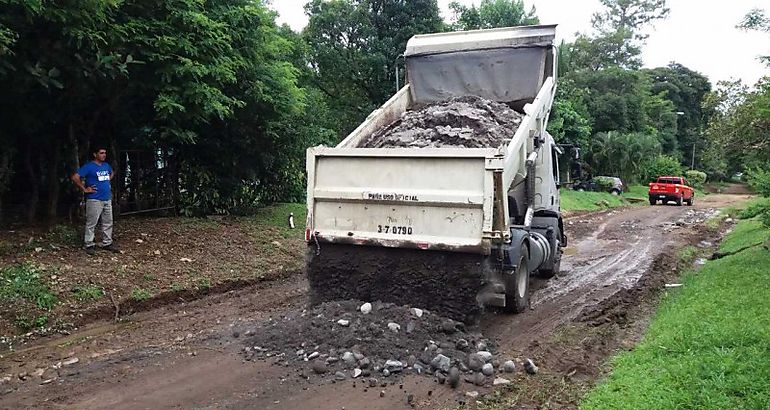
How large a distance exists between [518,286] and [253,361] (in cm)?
349

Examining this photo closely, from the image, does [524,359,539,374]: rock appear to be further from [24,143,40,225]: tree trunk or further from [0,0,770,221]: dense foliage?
[24,143,40,225]: tree trunk

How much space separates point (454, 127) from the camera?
803 cm

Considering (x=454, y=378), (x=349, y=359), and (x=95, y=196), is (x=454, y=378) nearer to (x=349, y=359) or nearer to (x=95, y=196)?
(x=349, y=359)

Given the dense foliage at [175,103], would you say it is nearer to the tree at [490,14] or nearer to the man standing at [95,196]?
the man standing at [95,196]

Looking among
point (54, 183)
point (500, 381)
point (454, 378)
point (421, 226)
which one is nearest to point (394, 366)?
point (454, 378)

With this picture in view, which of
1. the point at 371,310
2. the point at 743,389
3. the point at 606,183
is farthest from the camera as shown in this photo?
the point at 606,183

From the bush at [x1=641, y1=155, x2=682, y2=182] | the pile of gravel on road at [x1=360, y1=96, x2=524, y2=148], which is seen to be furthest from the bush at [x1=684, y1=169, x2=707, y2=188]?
the pile of gravel on road at [x1=360, y1=96, x2=524, y2=148]

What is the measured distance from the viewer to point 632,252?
14.0 metres

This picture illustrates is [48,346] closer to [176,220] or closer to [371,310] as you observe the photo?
[371,310]

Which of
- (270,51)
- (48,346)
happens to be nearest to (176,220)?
(270,51)

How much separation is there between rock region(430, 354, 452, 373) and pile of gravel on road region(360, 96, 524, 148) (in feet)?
9.25

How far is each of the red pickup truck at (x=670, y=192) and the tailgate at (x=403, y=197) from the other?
29.3 m

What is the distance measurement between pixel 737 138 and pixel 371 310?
9235 mm

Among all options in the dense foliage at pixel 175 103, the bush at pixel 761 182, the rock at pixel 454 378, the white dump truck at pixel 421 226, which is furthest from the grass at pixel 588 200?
the rock at pixel 454 378
